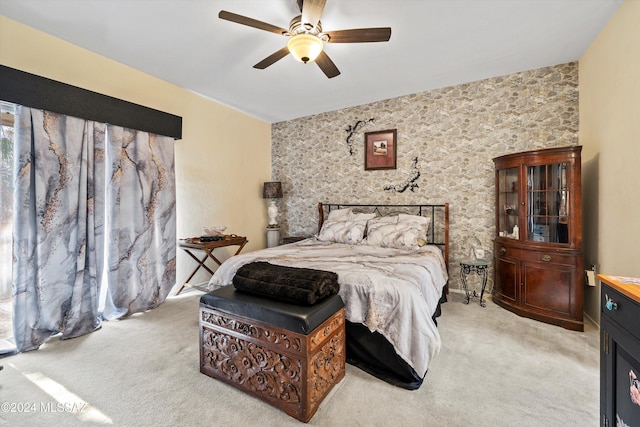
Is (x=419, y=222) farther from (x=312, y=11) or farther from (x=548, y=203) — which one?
(x=312, y=11)

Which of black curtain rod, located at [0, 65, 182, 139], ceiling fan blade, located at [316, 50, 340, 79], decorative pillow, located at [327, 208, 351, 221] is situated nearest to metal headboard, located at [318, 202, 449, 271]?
decorative pillow, located at [327, 208, 351, 221]

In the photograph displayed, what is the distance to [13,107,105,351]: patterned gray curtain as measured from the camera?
7.29 ft

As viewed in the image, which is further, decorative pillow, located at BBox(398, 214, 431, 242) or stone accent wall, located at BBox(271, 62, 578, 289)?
decorative pillow, located at BBox(398, 214, 431, 242)

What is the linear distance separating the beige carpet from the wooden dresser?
52 centimetres

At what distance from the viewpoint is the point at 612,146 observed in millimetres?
2316

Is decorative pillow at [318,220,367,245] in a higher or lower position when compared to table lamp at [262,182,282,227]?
lower

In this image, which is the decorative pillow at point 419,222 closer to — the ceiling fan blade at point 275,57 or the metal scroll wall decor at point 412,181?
the metal scroll wall decor at point 412,181

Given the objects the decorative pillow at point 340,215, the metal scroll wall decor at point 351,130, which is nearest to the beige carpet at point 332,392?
the decorative pillow at point 340,215

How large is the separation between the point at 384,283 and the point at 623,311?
45.4 inches

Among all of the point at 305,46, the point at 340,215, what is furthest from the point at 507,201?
the point at 305,46

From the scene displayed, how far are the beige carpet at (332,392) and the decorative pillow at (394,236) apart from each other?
106 cm

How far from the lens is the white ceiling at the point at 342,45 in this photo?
212 cm

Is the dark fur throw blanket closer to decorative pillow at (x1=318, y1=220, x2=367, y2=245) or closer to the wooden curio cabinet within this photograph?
decorative pillow at (x1=318, y1=220, x2=367, y2=245)

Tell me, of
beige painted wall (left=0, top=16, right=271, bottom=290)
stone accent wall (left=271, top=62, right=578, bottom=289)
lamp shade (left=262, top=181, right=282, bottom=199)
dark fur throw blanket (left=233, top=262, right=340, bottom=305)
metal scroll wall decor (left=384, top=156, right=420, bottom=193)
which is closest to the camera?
dark fur throw blanket (left=233, top=262, right=340, bottom=305)
